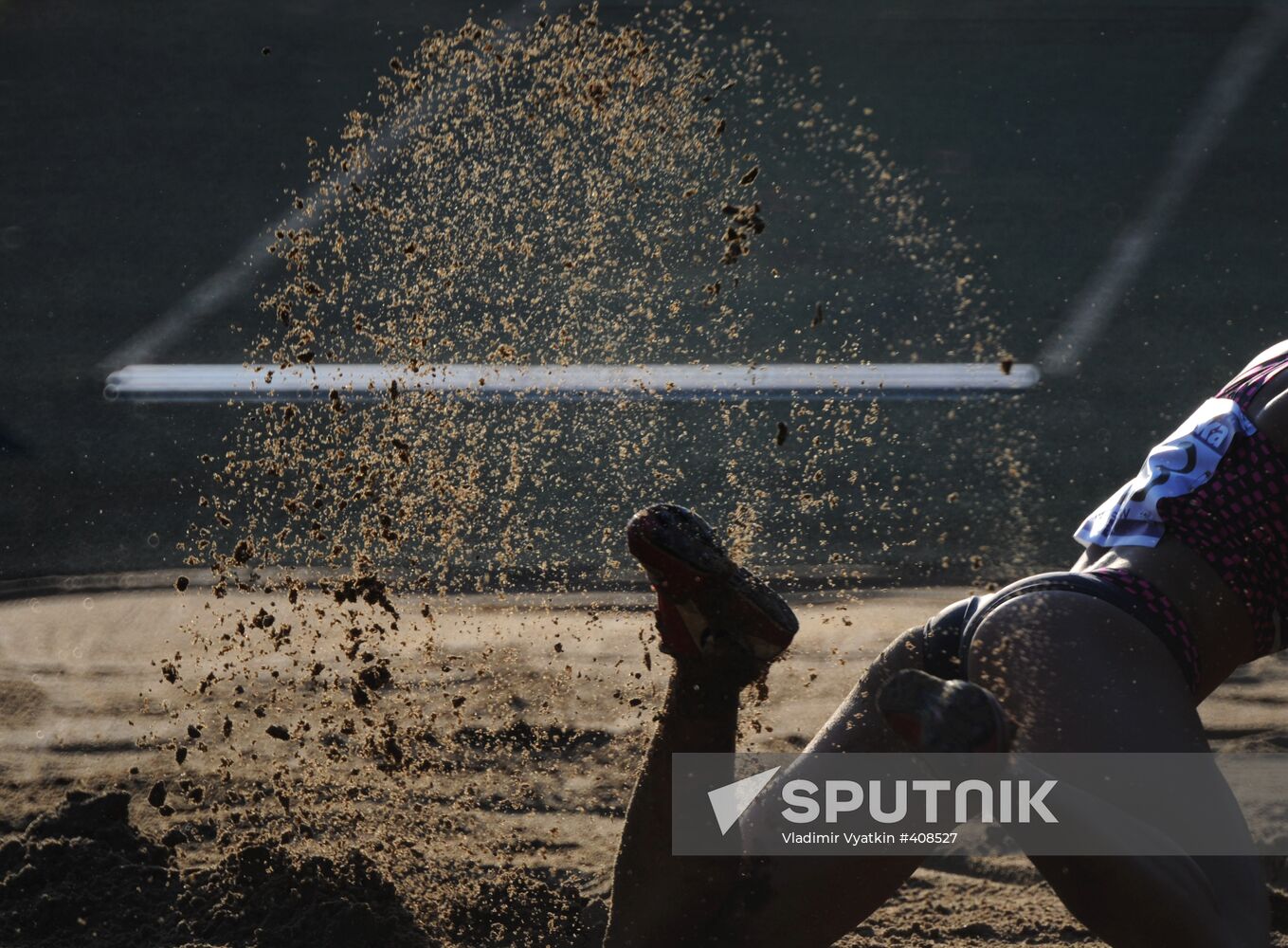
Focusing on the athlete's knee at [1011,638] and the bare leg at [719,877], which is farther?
the bare leg at [719,877]

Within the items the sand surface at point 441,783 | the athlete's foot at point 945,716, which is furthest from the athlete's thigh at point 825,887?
the sand surface at point 441,783

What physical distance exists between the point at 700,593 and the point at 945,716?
56 centimetres

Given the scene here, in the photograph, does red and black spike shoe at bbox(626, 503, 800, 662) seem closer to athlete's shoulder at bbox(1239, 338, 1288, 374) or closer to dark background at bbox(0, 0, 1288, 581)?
athlete's shoulder at bbox(1239, 338, 1288, 374)

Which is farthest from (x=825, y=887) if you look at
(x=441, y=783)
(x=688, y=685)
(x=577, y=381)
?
(x=577, y=381)

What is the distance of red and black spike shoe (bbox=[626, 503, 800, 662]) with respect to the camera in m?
2.44

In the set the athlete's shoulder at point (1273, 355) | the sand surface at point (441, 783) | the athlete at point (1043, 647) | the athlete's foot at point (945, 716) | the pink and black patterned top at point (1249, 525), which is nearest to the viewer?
the athlete's foot at point (945, 716)

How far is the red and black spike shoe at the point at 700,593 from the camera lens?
244cm

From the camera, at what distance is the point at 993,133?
7.91 meters

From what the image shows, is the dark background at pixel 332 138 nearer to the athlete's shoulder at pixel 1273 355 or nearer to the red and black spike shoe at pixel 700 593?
the athlete's shoulder at pixel 1273 355

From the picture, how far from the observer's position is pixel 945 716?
2.03 meters

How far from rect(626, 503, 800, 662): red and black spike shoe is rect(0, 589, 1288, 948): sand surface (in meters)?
0.99

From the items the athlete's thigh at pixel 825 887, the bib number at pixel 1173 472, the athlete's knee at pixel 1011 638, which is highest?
the bib number at pixel 1173 472

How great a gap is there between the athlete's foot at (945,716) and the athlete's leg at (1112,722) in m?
0.19

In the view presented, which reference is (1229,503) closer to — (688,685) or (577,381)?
(688,685)
